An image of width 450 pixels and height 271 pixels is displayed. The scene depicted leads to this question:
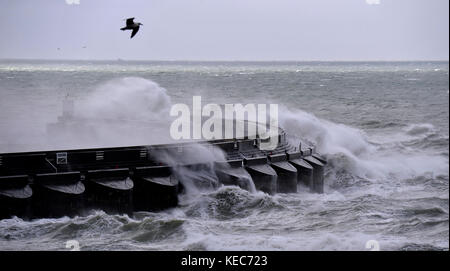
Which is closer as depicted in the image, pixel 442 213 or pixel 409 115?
pixel 442 213

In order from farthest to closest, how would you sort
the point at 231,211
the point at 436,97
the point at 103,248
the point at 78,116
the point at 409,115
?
the point at 436,97, the point at 409,115, the point at 78,116, the point at 231,211, the point at 103,248

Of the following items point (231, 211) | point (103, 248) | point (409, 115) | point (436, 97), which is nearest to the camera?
point (103, 248)

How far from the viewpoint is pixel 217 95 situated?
80750mm

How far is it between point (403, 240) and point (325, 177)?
9.89 m

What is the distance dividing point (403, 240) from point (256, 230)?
3.52m

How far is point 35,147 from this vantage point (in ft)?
86.7

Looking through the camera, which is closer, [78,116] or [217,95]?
[78,116]

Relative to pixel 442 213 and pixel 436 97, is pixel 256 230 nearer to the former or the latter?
pixel 442 213
